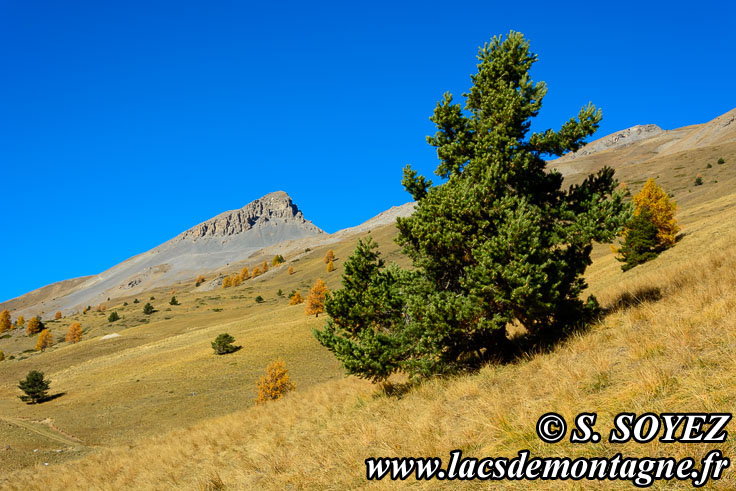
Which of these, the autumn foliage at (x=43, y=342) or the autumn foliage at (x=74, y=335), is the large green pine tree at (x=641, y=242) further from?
the autumn foliage at (x=43, y=342)

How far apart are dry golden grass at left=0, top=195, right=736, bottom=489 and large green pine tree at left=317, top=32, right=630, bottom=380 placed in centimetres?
142

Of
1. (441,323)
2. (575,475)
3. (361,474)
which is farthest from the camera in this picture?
(441,323)

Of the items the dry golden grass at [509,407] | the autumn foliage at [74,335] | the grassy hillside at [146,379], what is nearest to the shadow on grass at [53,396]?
the grassy hillside at [146,379]

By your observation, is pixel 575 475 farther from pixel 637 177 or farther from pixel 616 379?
pixel 637 177

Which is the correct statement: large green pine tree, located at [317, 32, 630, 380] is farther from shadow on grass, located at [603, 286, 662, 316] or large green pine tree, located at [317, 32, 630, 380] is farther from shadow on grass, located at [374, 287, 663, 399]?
shadow on grass, located at [603, 286, 662, 316]

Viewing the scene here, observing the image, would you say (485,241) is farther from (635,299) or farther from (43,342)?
(43,342)

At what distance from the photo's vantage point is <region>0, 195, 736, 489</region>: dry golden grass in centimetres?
613

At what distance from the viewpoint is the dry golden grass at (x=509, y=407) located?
20.1ft

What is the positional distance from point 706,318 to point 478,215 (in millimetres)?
5729

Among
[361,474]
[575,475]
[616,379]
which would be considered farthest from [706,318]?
[361,474]

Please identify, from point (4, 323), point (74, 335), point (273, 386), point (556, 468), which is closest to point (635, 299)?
point (556, 468)

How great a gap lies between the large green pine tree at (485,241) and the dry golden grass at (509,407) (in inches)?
56.0

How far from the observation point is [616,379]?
24.0 ft

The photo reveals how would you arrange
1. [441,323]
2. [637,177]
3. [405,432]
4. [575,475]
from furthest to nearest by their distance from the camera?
[637,177], [441,323], [405,432], [575,475]
